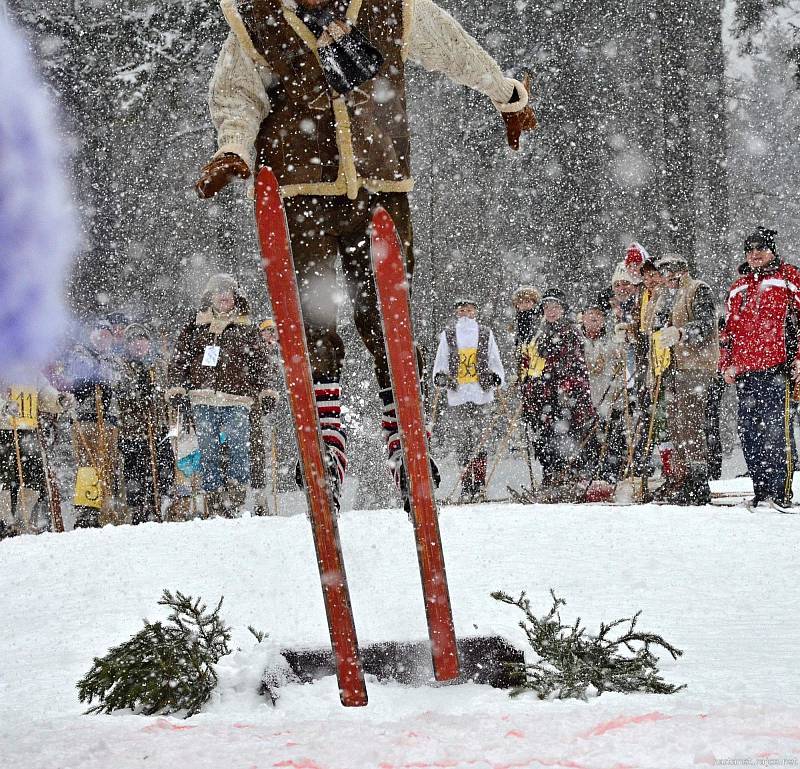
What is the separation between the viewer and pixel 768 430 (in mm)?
6348

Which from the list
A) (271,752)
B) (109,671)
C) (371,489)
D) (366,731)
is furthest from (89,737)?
(371,489)

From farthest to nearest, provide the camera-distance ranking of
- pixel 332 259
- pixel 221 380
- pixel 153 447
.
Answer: pixel 153 447
pixel 221 380
pixel 332 259

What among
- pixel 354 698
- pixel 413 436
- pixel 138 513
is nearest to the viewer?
pixel 354 698

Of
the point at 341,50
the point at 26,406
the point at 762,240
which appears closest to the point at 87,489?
the point at 26,406

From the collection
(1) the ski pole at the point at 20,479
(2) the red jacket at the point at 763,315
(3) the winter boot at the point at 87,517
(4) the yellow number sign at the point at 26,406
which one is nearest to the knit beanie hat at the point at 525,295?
(2) the red jacket at the point at 763,315

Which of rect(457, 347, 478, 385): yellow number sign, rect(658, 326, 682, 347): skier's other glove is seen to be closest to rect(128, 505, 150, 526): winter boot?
rect(457, 347, 478, 385): yellow number sign

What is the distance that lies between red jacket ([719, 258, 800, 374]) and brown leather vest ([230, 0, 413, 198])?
4.20 metres

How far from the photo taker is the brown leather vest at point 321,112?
110 inches

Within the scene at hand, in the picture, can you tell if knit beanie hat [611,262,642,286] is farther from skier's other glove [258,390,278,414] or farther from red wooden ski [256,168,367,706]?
red wooden ski [256,168,367,706]

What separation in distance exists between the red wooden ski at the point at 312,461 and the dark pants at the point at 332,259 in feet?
2.11

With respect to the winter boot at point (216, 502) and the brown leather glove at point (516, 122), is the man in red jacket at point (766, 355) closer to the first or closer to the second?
the brown leather glove at point (516, 122)

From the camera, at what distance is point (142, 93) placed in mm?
15305

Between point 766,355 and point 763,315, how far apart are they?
0.29m

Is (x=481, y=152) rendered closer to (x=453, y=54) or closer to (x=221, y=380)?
(x=221, y=380)
